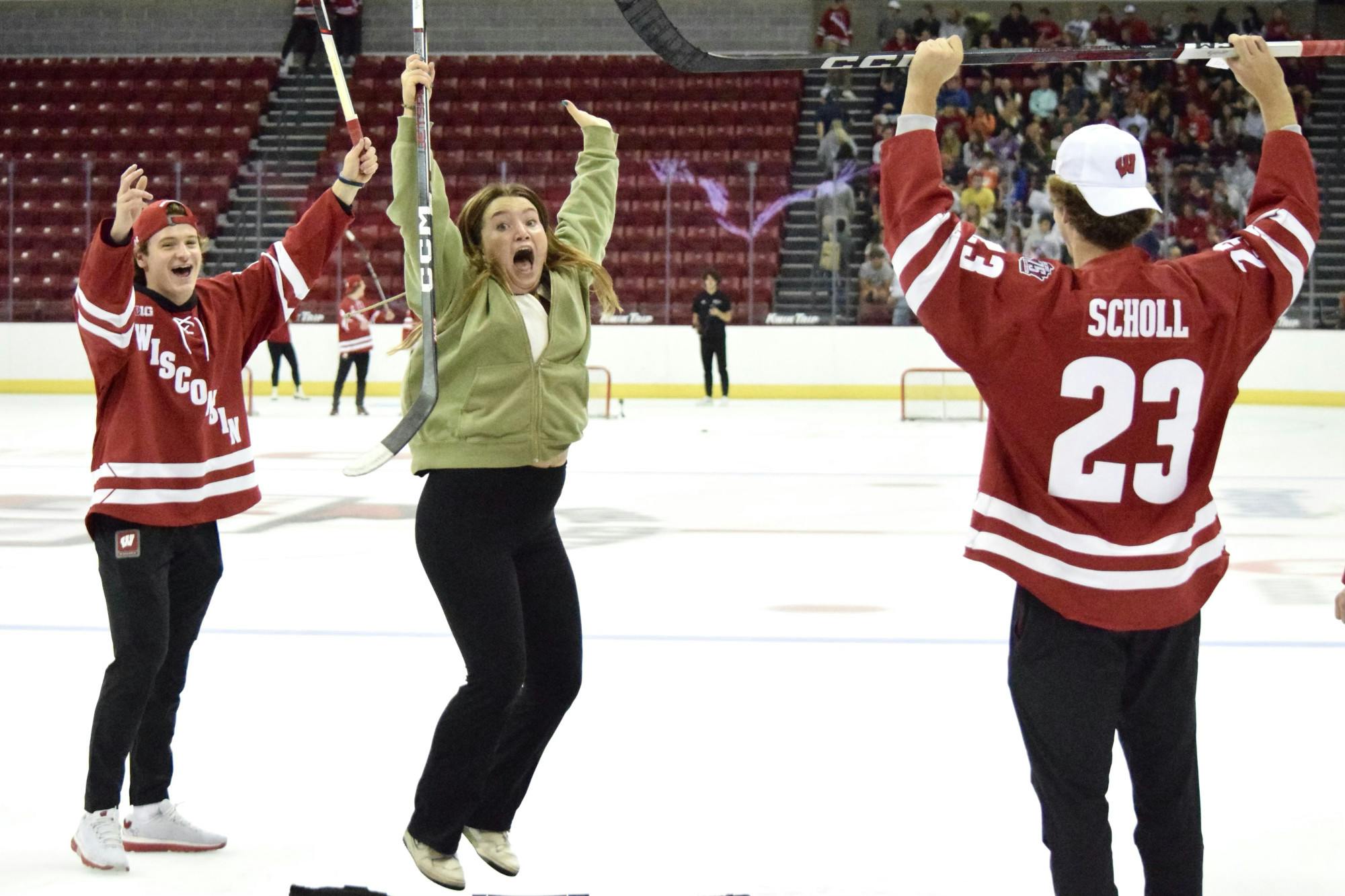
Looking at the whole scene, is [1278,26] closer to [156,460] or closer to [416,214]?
[416,214]

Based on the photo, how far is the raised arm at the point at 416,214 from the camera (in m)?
2.82

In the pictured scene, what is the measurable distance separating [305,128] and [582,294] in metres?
19.0

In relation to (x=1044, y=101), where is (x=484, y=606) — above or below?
below

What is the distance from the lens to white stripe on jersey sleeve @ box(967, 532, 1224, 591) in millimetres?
2195

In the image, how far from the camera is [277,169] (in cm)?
2039

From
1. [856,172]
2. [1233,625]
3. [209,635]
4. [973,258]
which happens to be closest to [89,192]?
[856,172]

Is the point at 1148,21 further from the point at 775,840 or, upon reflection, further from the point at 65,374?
the point at 775,840

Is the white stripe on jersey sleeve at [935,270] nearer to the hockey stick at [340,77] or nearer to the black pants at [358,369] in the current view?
the hockey stick at [340,77]

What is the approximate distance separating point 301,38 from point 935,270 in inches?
811

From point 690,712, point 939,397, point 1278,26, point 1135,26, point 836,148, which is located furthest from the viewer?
point 1135,26

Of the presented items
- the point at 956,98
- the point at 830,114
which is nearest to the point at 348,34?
the point at 830,114

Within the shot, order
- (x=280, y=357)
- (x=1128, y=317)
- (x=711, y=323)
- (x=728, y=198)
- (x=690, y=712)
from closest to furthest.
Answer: (x=1128, y=317) < (x=690, y=712) < (x=711, y=323) < (x=280, y=357) < (x=728, y=198)

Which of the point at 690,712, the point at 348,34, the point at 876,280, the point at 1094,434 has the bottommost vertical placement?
the point at 690,712

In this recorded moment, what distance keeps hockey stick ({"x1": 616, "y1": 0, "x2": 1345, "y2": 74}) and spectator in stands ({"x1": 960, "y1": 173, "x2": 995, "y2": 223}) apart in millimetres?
14844
